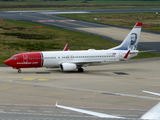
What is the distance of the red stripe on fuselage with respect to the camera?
206 feet

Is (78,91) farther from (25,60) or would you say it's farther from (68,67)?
(25,60)

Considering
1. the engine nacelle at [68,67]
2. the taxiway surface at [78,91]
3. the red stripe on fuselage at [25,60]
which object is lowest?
the taxiway surface at [78,91]

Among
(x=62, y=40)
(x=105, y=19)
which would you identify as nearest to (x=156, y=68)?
(x=62, y=40)

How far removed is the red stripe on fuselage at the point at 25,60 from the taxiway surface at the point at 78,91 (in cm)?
174

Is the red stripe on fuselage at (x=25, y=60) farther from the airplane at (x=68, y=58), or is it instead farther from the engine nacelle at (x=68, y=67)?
the engine nacelle at (x=68, y=67)

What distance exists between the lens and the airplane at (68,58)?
63188mm

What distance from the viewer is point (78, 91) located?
48.8 m

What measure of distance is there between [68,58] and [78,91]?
17.3m

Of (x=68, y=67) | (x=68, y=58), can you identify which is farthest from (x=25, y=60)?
(x=68, y=58)

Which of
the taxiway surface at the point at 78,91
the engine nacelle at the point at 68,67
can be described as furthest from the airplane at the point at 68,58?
the taxiway surface at the point at 78,91

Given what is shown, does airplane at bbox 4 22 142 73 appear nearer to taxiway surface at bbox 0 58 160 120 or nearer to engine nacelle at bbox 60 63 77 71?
engine nacelle at bbox 60 63 77 71

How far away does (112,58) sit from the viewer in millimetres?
67500

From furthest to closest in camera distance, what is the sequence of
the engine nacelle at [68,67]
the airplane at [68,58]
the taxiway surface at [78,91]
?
the engine nacelle at [68,67]
the airplane at [68,58]
the taxiway surface at [78,91]

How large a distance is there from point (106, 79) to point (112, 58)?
9483 mm
